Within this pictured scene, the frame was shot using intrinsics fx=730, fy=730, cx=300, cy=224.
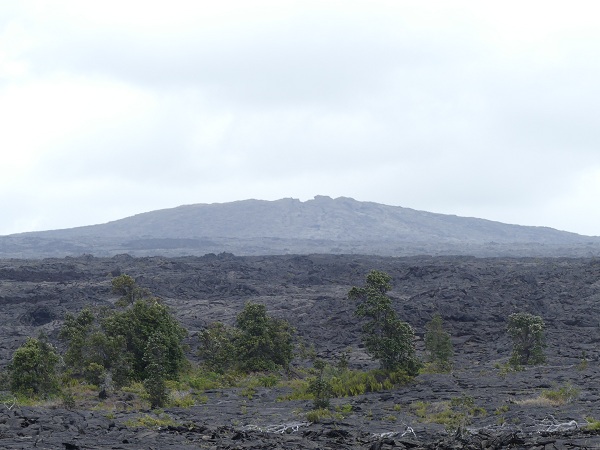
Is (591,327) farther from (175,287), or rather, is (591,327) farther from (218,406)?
(175,287)

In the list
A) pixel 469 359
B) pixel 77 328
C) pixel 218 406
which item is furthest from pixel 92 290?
pixel 218 406

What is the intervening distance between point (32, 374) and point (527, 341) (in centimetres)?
2363

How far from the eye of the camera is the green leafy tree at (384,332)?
29.6m

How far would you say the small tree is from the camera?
3562 cm

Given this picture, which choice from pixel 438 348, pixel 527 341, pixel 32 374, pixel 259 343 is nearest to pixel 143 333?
pixel 32 374

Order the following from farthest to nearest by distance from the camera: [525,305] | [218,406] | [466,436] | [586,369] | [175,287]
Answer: [175,287], [525,305], [586,369], [218,406], [466,436]

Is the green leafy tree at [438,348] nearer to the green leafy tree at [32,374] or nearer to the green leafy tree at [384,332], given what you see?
the green leafy tree at [384,332]

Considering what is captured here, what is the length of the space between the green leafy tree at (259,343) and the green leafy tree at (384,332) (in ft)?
22.2

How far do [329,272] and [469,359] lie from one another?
4654cm

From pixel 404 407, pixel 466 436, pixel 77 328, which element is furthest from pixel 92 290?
pixel 466 436

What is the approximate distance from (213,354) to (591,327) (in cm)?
2871

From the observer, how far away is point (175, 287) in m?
75.2

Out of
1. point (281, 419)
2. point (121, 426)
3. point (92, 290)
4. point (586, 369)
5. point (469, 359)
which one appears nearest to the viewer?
point (121, 426)

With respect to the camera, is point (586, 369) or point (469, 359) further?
point (469, 359)
